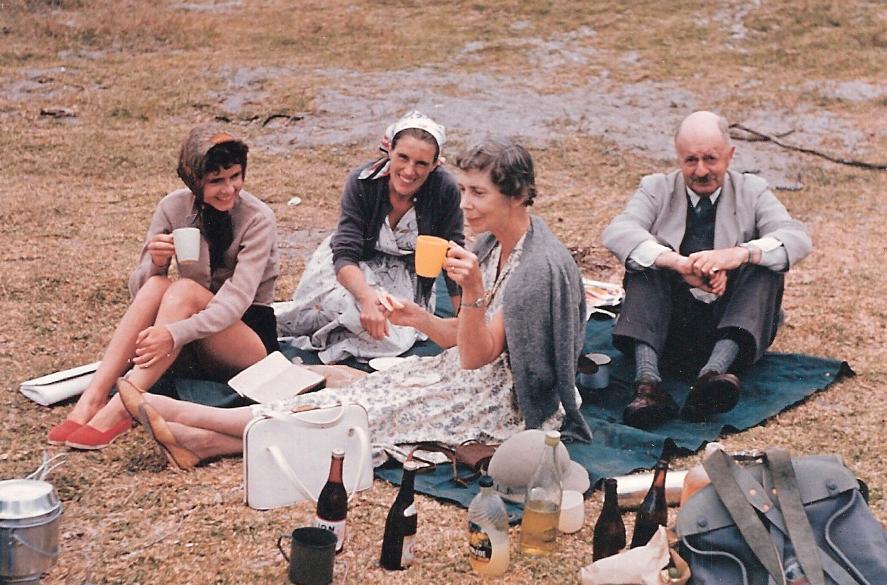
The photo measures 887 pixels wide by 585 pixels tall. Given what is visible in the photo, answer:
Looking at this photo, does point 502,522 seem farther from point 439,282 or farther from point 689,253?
point 439,282

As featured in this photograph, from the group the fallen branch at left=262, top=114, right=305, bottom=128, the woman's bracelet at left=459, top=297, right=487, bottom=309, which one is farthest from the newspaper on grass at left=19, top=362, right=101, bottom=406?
the fallen branch at left=262, top=114, right=305, bottom=128

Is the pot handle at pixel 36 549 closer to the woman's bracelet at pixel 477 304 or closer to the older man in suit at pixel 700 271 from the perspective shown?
the woman's bracelet at pixel 477 304

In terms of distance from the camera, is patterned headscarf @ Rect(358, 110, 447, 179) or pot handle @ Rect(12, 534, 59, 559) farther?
patterned headscarf @ Rect(358, 110, 447, 179)

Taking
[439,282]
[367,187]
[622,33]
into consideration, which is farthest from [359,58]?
[367,187]

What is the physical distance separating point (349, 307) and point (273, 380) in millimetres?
946

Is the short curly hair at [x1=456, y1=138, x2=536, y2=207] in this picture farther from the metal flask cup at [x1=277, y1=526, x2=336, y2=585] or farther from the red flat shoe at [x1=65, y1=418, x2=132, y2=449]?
the red flat shoe at [x1=65, y1=418, x2=132, y2=449]

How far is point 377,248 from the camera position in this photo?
234 inches

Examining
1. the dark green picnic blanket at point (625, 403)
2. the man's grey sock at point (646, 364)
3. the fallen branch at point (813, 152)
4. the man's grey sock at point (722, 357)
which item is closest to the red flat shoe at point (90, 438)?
the dark green picnic blanket at point (625, 403)

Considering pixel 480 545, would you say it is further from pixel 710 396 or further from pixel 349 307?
pixel 349 307

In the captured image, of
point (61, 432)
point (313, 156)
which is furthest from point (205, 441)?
point (313, 156)

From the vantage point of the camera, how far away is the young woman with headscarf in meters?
4.79

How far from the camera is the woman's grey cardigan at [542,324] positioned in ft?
14.4

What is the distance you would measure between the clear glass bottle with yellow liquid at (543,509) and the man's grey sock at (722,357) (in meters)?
1.63

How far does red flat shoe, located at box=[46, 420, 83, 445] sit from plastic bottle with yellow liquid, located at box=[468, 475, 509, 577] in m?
2.01
